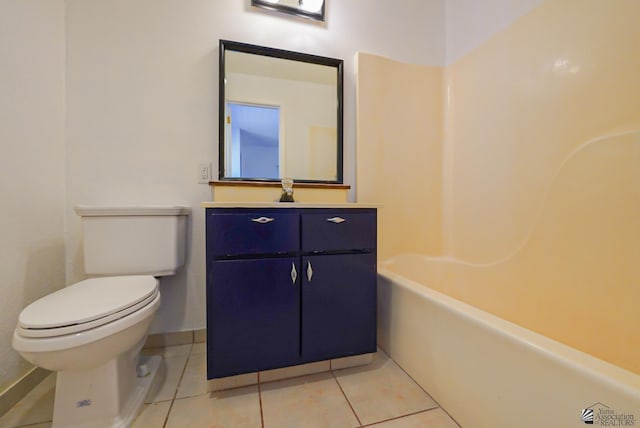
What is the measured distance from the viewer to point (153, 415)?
3.22ft

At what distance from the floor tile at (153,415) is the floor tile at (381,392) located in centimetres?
73

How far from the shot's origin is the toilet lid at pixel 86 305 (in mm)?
758

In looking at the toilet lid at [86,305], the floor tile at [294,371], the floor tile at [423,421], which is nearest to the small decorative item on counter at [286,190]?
the toilet lid at [86,305]

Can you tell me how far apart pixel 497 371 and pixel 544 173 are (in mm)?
978

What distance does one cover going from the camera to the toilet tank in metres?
1.21

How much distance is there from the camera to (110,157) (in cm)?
139

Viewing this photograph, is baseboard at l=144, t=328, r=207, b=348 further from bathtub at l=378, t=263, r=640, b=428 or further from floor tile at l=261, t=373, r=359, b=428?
bathtub at l=378, t=263, r=640, b=428

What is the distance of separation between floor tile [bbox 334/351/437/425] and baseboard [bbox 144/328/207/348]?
846 millimetres

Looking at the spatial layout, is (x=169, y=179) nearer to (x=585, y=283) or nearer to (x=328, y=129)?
(x=328, y=129)

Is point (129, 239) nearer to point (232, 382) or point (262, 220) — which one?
point (262, 220)

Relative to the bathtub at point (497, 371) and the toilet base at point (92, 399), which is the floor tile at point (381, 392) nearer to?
the bathtub at point (497, 371)

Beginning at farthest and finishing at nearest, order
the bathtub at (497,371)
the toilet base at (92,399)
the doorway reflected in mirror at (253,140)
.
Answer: the doorway reflected in mirror at (253,140)
the toilet base at (92,399)
the bathtub at (497,371)

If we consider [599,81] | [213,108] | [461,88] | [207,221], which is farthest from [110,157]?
[599,81]

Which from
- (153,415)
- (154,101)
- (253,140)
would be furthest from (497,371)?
(154,101)
